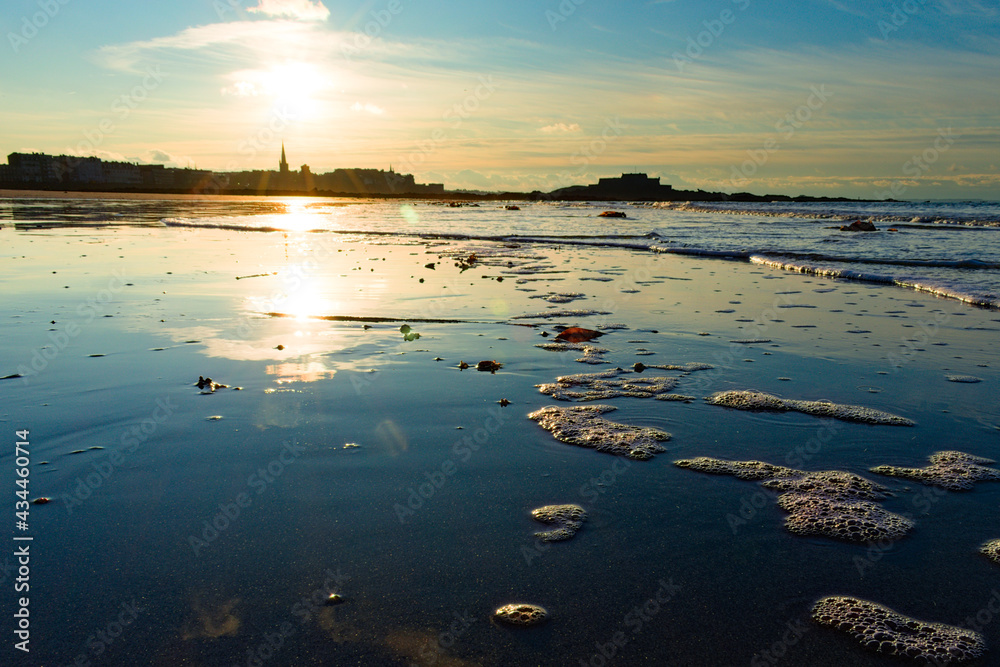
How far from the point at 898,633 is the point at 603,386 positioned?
11.3 ft

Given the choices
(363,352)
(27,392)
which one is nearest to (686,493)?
(363,352)

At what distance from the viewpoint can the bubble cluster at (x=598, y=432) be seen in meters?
4.37

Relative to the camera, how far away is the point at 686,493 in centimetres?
369

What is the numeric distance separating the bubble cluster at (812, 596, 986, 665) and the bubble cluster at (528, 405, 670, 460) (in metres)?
1.68

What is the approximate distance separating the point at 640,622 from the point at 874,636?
0.96m

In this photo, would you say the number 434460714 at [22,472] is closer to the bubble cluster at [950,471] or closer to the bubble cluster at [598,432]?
the bubble cluster at [598,432]

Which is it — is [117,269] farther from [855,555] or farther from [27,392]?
[855,555]

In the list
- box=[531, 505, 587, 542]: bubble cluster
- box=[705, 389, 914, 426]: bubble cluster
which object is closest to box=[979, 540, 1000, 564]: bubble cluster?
box=[705, 389, 914, 426]: bubble cluster

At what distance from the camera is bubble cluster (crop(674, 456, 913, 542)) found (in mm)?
3330
